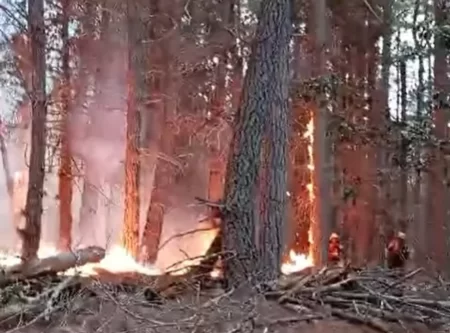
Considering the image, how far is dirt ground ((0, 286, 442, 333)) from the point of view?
5.48 metres

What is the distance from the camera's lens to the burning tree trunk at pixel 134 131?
1124 centimetres

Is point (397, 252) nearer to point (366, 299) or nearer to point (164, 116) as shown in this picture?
point (164, 116)

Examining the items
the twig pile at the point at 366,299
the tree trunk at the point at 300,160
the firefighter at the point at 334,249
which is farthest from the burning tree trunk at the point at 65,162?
the twig pile at the point at 366,299

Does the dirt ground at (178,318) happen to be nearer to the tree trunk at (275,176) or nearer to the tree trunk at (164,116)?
the tree trunk at (275,176)

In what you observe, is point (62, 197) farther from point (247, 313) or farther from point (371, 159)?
point (247, 313)

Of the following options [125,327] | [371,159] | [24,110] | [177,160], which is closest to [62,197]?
[24,110]

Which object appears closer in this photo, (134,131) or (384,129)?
(134,131)

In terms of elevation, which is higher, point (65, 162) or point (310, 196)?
point (65, 162)

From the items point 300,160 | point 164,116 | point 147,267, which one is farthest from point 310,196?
point 147,267

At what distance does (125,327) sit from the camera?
18.3ft

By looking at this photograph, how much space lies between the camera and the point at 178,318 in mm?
5719

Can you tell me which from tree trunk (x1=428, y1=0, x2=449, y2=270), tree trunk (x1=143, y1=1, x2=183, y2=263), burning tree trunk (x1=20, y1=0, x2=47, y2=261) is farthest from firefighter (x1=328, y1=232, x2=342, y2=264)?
burning tree trunk (x1=20, y1=0, x2=47, y2=261)

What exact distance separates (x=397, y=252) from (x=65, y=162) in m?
7.25

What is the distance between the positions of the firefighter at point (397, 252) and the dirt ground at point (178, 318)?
682 cm
